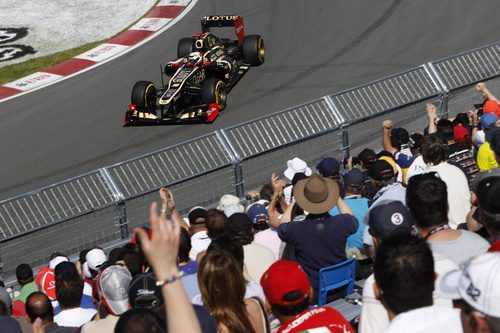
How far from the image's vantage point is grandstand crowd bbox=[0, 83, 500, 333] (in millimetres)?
3633

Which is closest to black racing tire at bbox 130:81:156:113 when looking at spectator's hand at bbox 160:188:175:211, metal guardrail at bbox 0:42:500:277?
metal guardrail at bbox 0:42:500:277

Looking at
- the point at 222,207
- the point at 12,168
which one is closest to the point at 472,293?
the point at 222,207

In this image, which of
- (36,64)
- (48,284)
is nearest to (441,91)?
(48,284)

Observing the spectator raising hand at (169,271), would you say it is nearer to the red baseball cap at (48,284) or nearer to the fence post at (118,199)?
the red baseball cap at (48,284)

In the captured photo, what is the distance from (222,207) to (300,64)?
1011cm

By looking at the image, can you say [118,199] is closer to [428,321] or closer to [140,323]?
[140,323]

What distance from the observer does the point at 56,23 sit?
79.2 feet

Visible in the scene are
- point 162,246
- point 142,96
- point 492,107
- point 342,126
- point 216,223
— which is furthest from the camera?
point 142,96

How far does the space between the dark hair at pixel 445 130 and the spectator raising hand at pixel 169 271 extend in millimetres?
6615

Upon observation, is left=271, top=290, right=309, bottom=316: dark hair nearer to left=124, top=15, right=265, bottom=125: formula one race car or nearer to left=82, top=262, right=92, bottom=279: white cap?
left=82, top=262, right=92, bottom=279: white cap

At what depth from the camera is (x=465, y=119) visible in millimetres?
10688

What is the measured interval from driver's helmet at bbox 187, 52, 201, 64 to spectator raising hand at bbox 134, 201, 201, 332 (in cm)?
1332

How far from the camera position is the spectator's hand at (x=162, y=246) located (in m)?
3.44

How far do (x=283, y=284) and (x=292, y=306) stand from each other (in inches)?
5.0
